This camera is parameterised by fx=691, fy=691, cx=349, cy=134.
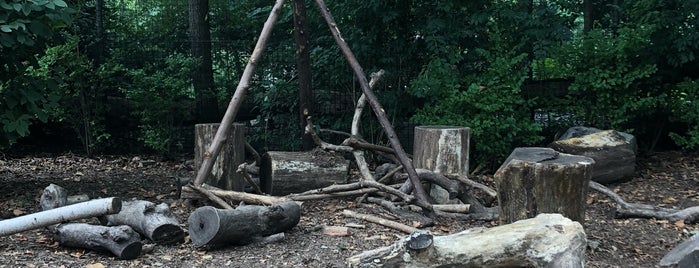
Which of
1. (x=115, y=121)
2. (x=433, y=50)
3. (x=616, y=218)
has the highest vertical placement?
(x=433, y=50)

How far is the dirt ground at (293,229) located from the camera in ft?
15.5

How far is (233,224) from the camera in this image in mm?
4863

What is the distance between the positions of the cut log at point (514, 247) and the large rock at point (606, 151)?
387 centimetres

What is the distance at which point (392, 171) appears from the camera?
7.03 meters

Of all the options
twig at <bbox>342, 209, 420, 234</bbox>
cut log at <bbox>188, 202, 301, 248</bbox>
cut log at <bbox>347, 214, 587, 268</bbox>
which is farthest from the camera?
twig at <bbox>342, 209, 420, 234</bbox>

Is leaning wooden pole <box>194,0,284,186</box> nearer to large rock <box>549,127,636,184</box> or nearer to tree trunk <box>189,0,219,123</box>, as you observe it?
tree trunk <box>189,0,219,123</box>

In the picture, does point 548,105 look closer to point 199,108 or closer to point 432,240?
point 199,108

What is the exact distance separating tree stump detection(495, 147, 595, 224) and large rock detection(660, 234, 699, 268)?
0.62 metres

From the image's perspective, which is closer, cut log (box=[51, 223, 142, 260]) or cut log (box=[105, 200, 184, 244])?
cut log (box=[51, 223, 142, 260])

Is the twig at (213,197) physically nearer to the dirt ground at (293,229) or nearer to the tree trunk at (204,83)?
the dirt ground at (293,229)

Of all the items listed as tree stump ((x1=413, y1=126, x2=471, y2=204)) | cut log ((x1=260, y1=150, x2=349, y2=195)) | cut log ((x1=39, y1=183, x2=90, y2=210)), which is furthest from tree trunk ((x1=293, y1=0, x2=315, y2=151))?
cut log ((x1=39, y1=183, x2=90, y2=210))

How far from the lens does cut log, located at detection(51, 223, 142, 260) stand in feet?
15.3

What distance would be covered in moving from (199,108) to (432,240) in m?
7.03

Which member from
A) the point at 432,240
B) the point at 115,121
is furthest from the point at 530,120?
the point at 115,121
